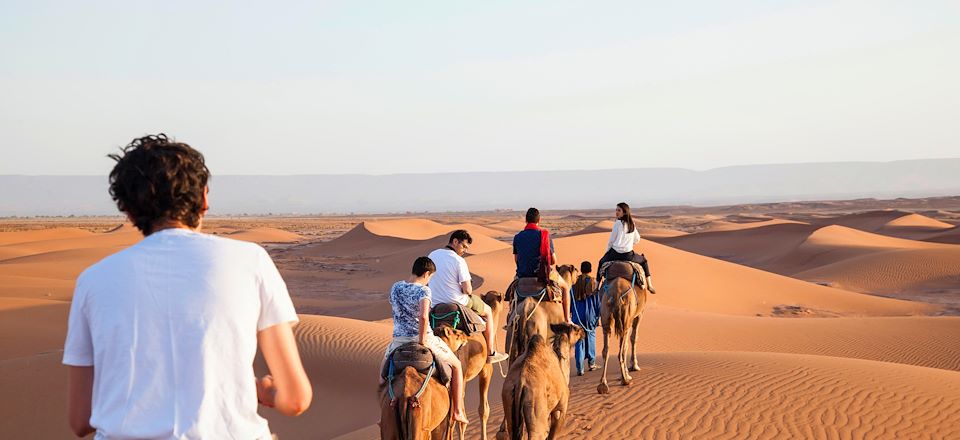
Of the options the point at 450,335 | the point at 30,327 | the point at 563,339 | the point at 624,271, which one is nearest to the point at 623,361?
the point at 624,271

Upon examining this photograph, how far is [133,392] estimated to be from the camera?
2506mm

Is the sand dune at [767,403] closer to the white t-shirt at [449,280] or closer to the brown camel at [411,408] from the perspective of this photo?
the white t-shirt at [449,280]

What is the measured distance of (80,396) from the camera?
2.62m

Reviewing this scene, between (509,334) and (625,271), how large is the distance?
225 centimetres

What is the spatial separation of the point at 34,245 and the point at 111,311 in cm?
6257

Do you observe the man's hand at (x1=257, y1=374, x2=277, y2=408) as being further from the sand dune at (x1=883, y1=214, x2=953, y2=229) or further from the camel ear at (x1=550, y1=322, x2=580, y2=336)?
the sand dune at (x1=883, y1=214, x2=953, y2=229)

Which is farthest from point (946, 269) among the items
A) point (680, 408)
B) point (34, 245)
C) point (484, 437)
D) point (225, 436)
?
point (34, 245)

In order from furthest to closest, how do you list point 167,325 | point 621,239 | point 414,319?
1. point 621,239
2. point 414,319
3. point 167,325

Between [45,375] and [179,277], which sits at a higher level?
[179,277]

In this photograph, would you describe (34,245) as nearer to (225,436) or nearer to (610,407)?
(610,407)

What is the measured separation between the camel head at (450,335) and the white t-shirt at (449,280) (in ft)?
2.06

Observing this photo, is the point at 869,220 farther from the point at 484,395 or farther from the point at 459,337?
the point at 459,337

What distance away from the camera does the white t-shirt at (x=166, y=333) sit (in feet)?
8.21

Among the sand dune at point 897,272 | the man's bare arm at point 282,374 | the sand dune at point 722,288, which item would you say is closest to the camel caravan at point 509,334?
the man's bare arm at point 282,374
